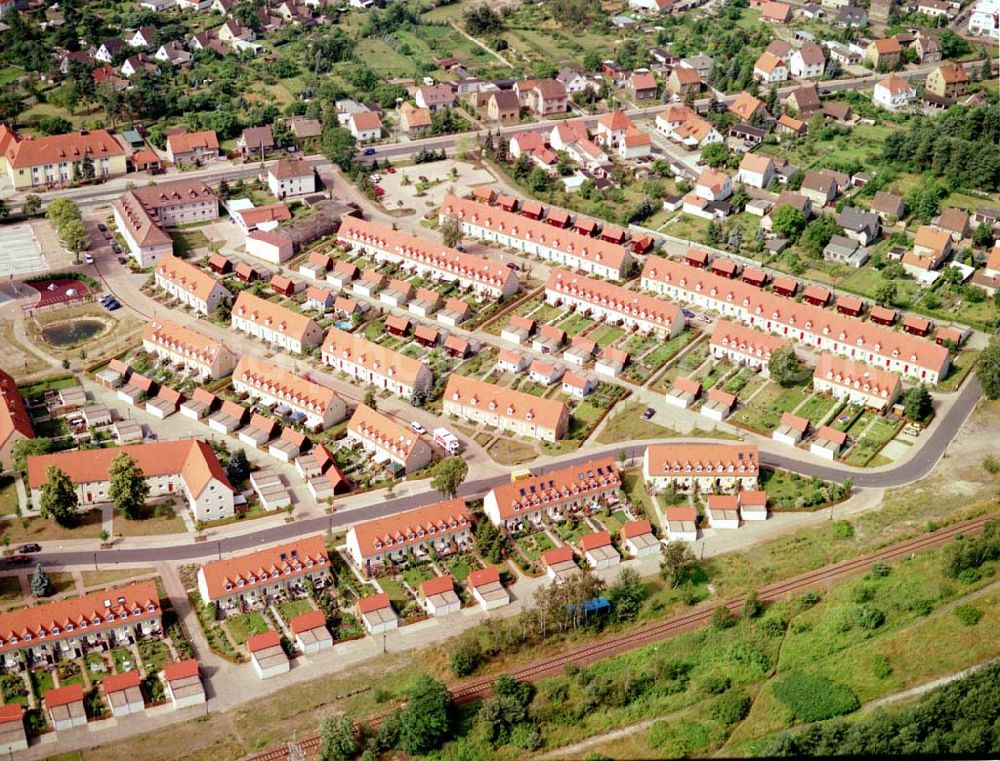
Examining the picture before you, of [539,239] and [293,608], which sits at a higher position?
[539,239]

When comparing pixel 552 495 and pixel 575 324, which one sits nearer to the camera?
pixel 552 495

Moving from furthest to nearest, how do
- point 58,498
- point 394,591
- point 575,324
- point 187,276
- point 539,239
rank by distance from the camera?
point 539,239, point 187,276, point 575,324, point 58,498, point 394,591

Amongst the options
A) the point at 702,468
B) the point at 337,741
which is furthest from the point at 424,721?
the point at 702,468

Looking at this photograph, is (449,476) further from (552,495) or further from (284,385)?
(284,385)

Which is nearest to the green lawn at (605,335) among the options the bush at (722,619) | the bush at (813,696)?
the bush at (722,619)

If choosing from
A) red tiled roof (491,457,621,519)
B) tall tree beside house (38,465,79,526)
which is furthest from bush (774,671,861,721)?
tall tree beside house (38,465,79,526)

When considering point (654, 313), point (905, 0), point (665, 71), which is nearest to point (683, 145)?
point (665, 71)

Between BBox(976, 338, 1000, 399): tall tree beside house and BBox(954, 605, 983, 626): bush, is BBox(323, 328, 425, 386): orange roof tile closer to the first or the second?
BBox(954, 605, 983, 626): bush
